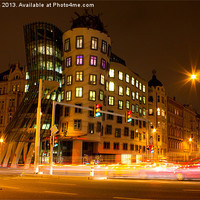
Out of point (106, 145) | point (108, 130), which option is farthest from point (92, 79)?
point (106, 145)

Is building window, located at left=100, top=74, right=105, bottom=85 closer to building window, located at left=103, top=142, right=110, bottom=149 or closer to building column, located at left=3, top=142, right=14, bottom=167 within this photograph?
building window, located at left=103, top=142, right=110, bottom=149

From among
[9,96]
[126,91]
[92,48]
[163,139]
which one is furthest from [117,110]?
[9,96]

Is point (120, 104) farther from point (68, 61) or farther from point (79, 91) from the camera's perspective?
point (68, 61)

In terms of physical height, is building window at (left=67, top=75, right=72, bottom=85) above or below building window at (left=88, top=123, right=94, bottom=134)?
above

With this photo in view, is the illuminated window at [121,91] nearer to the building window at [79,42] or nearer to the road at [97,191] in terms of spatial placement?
the building window at [79,42]

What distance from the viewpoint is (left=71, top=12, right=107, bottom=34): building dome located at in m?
55.9

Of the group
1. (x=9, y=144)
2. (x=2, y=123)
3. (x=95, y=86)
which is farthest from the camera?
(x=2, y=123)

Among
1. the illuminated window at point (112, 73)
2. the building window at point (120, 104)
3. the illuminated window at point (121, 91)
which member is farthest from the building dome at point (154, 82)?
the illuminated window at point (112, 73)

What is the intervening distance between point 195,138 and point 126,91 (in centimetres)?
4804

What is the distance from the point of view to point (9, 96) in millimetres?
66438

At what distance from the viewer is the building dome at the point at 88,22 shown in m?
55.9

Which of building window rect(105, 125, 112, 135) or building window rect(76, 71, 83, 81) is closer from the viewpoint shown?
building window rect(76, 71, 83, 81)

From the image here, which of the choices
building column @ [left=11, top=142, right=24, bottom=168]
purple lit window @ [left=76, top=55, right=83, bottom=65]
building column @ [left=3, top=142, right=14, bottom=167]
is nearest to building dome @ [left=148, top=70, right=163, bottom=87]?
purple lit window @ [left=76, top=55, right=83, bottom=65]

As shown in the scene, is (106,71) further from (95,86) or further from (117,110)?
(117,110)
